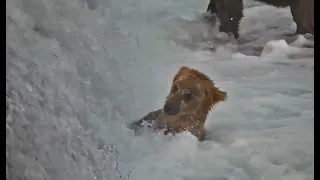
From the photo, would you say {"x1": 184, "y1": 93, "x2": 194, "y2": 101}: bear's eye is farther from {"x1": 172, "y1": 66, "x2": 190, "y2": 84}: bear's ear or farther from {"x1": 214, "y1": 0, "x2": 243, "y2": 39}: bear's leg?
{"x1": 214, "y1": 0, "x2": 243, "y2": 39}: bear's leg

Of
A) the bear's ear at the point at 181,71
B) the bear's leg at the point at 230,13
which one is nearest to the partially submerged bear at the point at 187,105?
the bear's ear at the point at 181,71

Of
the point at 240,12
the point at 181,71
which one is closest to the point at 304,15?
the point at 240,12

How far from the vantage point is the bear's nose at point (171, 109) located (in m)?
1.18

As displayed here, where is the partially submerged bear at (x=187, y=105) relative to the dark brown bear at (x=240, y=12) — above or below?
below

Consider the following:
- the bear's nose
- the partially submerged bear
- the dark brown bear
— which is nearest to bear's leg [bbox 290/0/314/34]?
the dark brown bear

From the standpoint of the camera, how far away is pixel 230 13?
3.89 ft

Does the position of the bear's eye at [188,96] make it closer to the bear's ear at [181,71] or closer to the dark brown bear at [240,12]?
the bear's ear at [181,71]

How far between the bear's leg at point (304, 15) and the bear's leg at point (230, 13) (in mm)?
155

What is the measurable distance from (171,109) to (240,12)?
345 millimetres

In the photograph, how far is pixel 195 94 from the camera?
3.89 feet

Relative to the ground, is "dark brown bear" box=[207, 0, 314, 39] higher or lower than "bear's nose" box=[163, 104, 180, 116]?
higher

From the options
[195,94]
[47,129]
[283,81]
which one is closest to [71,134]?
[47,129]

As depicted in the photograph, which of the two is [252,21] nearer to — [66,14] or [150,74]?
[150,74]

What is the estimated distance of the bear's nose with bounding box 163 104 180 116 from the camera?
1178 mm
